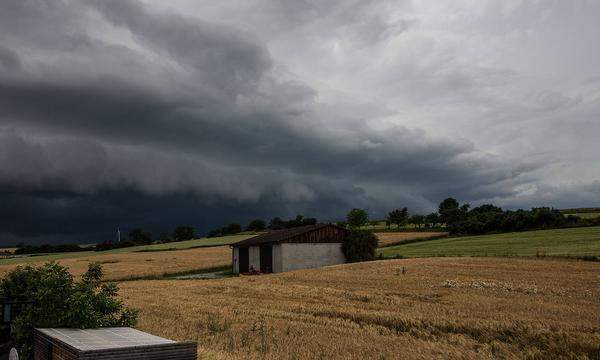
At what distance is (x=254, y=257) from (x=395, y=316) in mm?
43909

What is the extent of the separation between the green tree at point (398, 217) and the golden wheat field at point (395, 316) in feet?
361

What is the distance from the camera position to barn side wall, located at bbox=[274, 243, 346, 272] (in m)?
57.7

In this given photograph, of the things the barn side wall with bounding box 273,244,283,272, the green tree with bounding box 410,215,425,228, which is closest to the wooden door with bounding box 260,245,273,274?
the barn side wall with bounding box 273,244,283,272

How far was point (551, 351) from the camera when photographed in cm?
1350

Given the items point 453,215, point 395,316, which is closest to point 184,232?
point 453,215

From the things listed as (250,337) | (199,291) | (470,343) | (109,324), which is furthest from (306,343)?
(199,291)

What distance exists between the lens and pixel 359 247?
6197cm

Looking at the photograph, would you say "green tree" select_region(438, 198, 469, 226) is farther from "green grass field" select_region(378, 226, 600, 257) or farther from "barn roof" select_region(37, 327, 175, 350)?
"barn roof" select_region(37, 327, 175, 350)

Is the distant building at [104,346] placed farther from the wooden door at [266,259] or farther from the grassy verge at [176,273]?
the wooden door at [266,259]

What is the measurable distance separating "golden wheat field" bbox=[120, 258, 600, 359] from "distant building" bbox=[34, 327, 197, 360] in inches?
74.5

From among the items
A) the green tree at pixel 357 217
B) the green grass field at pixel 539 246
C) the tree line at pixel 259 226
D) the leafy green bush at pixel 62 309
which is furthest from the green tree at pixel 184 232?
the leafy green bush at pixel 62 309

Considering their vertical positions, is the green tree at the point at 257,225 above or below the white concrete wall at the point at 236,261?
above

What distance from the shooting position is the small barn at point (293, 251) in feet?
190

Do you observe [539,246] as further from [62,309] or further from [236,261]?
[62,309]
